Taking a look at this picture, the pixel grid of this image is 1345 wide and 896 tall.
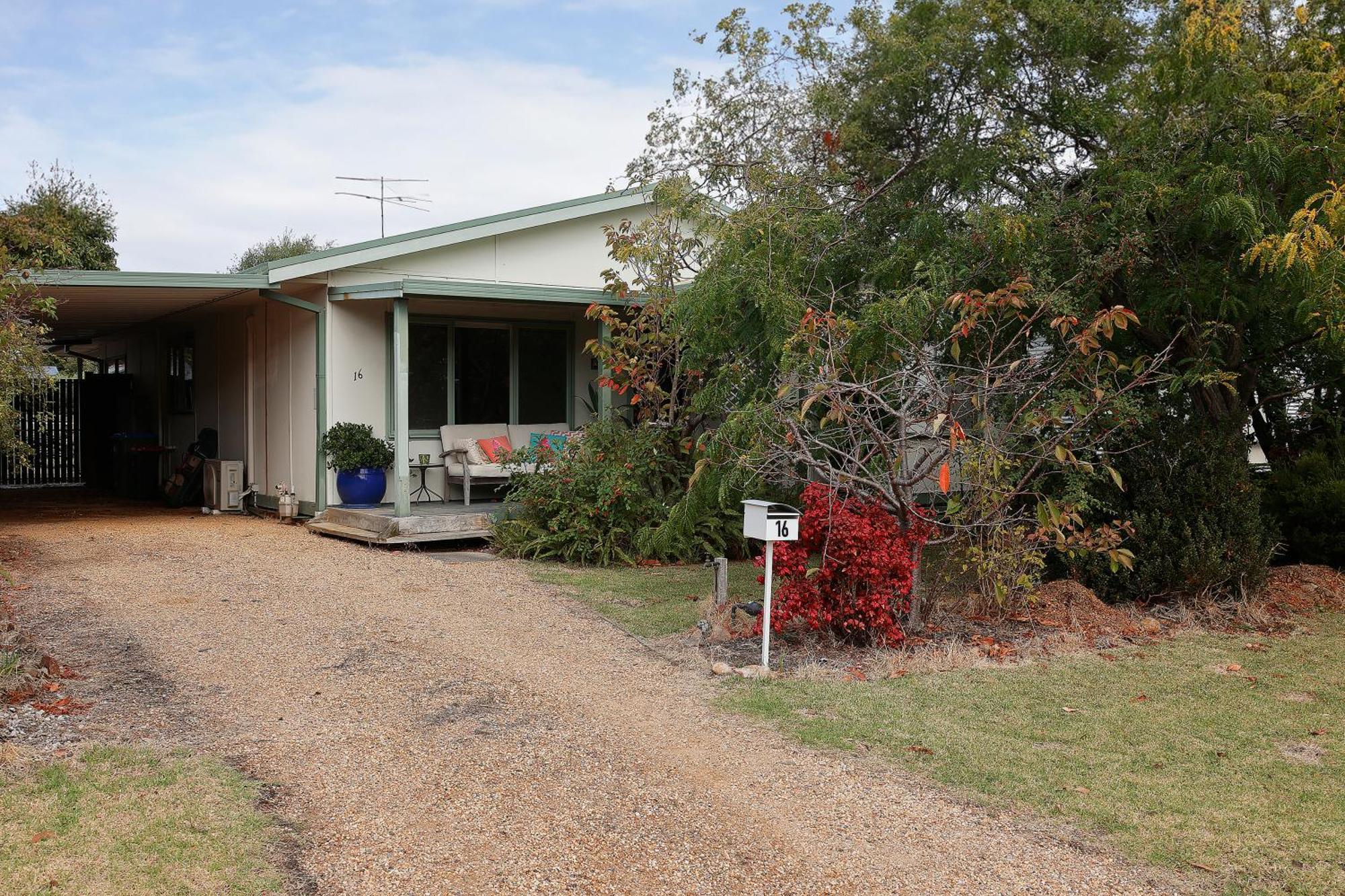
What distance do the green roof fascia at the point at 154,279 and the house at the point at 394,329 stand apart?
16mm

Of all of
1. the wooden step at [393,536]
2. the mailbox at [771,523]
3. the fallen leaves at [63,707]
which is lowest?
the fallen leaves at [63,707]

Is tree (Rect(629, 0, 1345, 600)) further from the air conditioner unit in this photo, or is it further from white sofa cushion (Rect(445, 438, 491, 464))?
the air conditioner unit

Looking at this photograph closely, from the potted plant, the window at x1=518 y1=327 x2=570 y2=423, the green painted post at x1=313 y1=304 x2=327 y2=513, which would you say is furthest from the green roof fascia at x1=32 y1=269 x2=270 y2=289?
the window at x1=518 y1=327 x2=570 y2=423

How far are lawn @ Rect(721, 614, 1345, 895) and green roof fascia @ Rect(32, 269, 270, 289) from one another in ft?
26.7

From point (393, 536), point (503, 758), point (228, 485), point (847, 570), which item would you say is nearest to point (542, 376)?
point (393, 536)

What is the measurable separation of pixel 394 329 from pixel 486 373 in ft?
7.73

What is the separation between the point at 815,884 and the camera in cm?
367

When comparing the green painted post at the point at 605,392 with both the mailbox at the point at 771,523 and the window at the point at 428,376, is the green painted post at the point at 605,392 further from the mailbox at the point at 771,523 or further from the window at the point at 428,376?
the mailbox at the point at 771,523

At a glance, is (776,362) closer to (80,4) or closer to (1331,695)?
(1331,695)

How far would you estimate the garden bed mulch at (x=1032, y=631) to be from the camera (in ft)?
21.5

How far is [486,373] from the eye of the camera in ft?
44.8

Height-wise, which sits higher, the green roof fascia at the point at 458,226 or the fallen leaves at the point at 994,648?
the green roof fascia at the point at 458,226

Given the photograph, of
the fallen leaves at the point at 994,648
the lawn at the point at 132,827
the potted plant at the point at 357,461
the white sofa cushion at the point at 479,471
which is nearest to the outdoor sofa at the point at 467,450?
the white sofa cushion at the point at 479,471

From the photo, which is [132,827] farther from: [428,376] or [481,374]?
[481,374]
